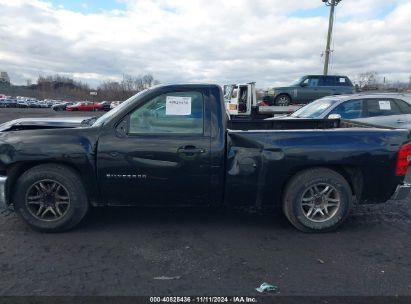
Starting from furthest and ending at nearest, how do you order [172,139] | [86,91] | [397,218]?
[86,91]
[397,218]
[172,139]

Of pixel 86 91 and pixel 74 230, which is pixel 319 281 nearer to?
pixel 74 230

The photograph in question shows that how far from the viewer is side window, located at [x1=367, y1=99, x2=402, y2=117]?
8.52 metres

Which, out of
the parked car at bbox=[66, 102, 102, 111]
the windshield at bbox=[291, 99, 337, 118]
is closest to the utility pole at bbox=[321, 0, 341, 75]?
the windshield at bbox=[291, 99, 337, 118]

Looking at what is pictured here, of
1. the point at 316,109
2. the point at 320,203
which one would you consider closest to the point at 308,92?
the point at 316,109

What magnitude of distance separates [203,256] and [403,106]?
6912 millimetres

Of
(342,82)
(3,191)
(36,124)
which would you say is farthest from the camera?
(342,82)

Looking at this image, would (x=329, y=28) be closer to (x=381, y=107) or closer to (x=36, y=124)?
(x=381, y=107)

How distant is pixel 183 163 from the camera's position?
421cm

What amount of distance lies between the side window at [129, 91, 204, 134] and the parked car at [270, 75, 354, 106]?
14.2 m

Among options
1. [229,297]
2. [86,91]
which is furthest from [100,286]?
[86,91]

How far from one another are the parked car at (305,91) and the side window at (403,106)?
9328 mm

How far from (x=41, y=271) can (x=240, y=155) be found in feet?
7.62

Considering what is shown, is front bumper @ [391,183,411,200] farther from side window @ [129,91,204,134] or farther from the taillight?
side window @ [129,91,204,134]

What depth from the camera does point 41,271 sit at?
343cm
